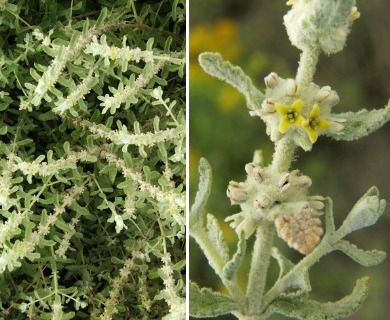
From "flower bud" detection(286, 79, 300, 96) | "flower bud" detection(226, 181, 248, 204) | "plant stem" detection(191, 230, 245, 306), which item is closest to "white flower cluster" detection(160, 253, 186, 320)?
"plant stem" detection(191, 230, 245, 306)

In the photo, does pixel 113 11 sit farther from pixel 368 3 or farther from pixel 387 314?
pixel 387 314

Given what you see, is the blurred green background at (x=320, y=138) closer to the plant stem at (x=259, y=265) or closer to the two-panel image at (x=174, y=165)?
the two-panel image at (x=174, y=165)

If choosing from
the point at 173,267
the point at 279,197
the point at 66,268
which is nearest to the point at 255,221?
the point at 279,197

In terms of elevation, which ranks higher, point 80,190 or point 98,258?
point 80,190

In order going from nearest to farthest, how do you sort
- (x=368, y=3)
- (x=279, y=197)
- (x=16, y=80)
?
1. (x=279, y=197)
2. (x=368, y=3)
3. (x=16, y=80)

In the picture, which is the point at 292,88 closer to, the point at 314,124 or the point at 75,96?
the point at 314,124

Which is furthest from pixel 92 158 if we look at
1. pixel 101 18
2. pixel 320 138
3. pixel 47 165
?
pixel 320 138
